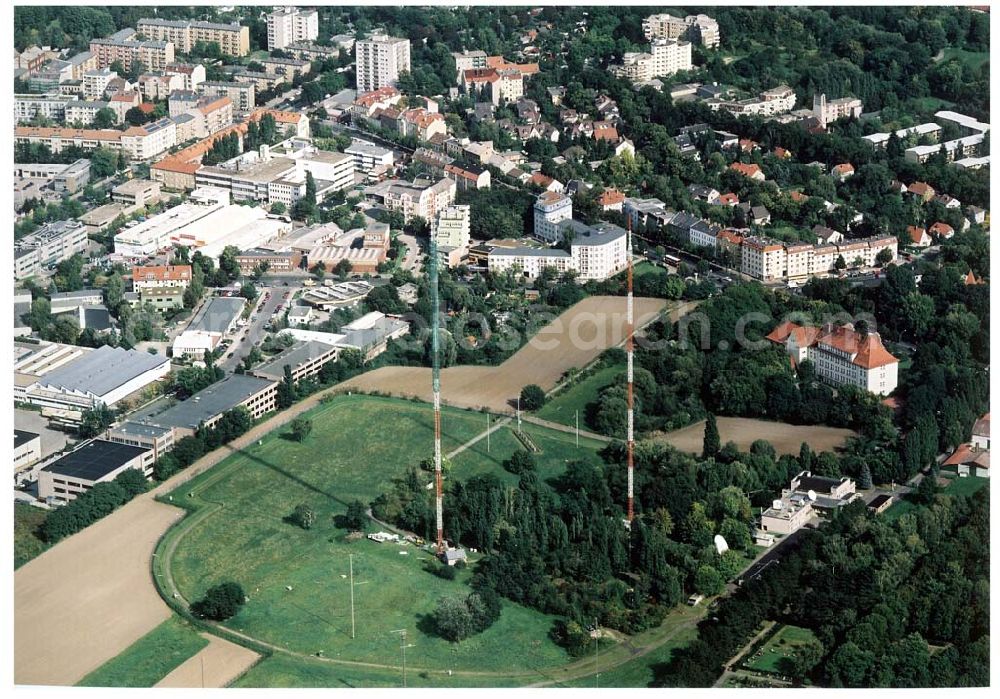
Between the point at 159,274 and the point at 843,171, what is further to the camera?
the point at 843,171

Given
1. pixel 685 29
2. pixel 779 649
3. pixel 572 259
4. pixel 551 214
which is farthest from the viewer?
pixel 685 29

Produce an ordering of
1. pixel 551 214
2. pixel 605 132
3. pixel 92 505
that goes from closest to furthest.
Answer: pixel 92 505 < pixel 551 214 < pixel 605 132

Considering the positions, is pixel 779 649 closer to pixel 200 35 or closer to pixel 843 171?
pixel 843 171

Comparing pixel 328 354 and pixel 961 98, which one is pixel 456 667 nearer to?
pixel 328 354

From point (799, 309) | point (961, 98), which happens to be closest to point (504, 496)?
point (799, 309)

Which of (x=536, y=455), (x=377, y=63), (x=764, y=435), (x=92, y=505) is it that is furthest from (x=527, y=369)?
(x=377, y=63)

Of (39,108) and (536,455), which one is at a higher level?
(39,108)
